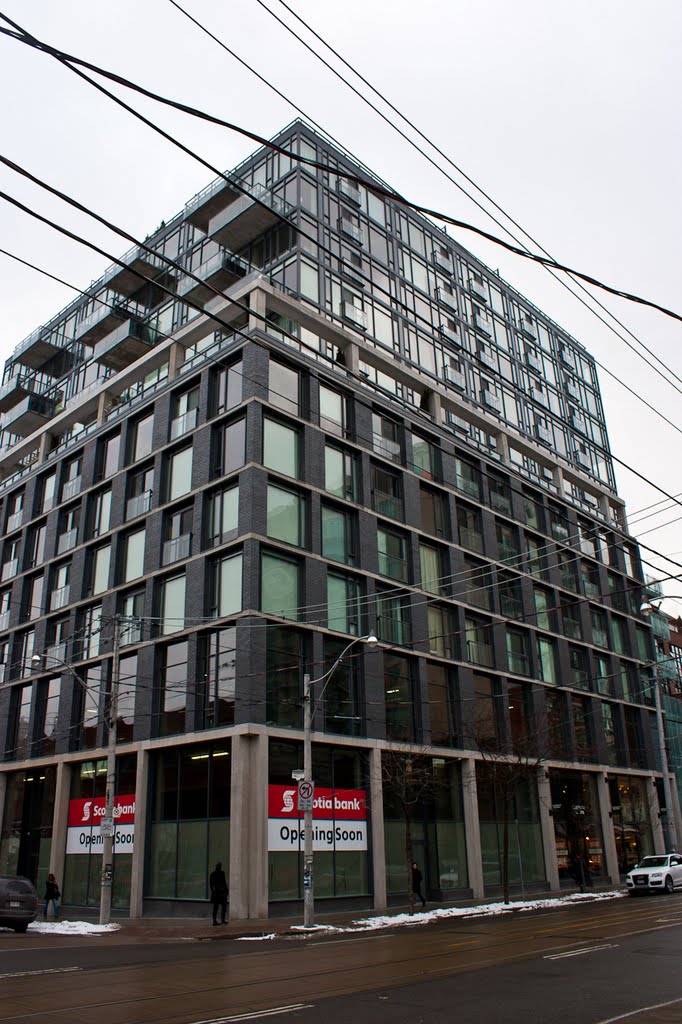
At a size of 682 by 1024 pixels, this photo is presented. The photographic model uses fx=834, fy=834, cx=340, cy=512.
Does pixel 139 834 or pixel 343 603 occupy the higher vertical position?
pixel 343 603

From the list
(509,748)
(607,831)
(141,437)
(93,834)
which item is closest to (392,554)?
(509,748)

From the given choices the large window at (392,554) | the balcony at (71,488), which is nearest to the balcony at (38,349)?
the balcony at (71,488)

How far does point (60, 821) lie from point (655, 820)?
113 ft

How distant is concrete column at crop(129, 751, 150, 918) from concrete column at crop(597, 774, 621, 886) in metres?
26.6

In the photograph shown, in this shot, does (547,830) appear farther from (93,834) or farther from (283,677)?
(93,834)

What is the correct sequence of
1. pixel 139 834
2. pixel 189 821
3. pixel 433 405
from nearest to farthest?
pixel 189 821
pixel 139 834
pixel 433 405

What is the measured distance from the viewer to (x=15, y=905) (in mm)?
24516

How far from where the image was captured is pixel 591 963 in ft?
45.2

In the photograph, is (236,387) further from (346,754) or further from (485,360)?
(485,360)

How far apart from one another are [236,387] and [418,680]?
14.8m

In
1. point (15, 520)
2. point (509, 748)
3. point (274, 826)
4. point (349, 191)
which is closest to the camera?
point (274, 826)

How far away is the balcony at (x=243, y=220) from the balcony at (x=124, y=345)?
6295 millimetres

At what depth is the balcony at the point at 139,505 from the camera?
3750 cm

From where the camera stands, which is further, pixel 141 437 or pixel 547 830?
pixel 547 830
